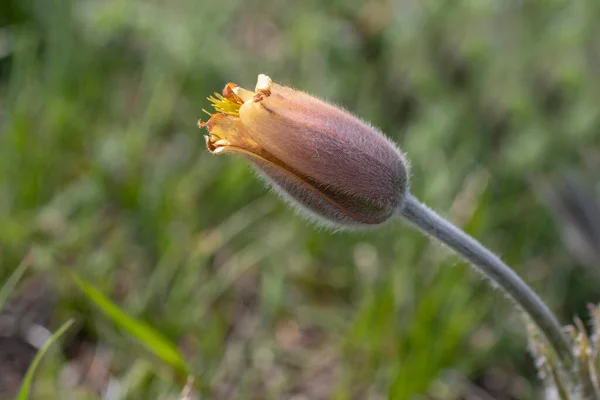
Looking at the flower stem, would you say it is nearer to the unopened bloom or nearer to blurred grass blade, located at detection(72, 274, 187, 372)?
the unopened bloom

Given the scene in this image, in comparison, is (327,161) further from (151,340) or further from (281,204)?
(281,204)

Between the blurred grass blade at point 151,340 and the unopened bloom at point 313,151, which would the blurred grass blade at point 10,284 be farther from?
the unopened bloom at point 313,151

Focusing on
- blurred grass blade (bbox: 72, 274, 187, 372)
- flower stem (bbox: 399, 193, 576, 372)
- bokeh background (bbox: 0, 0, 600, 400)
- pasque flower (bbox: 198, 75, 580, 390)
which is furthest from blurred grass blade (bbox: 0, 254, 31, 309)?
flower stem (bbox: 399, 193, 576, 372)

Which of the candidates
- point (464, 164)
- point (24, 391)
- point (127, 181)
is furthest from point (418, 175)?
point (24, 391)

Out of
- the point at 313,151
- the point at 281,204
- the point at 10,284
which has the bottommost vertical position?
the point at 10,284

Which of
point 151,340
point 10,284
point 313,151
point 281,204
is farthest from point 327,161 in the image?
point 281,204

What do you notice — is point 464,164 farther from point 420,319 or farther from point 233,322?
point 233,322
